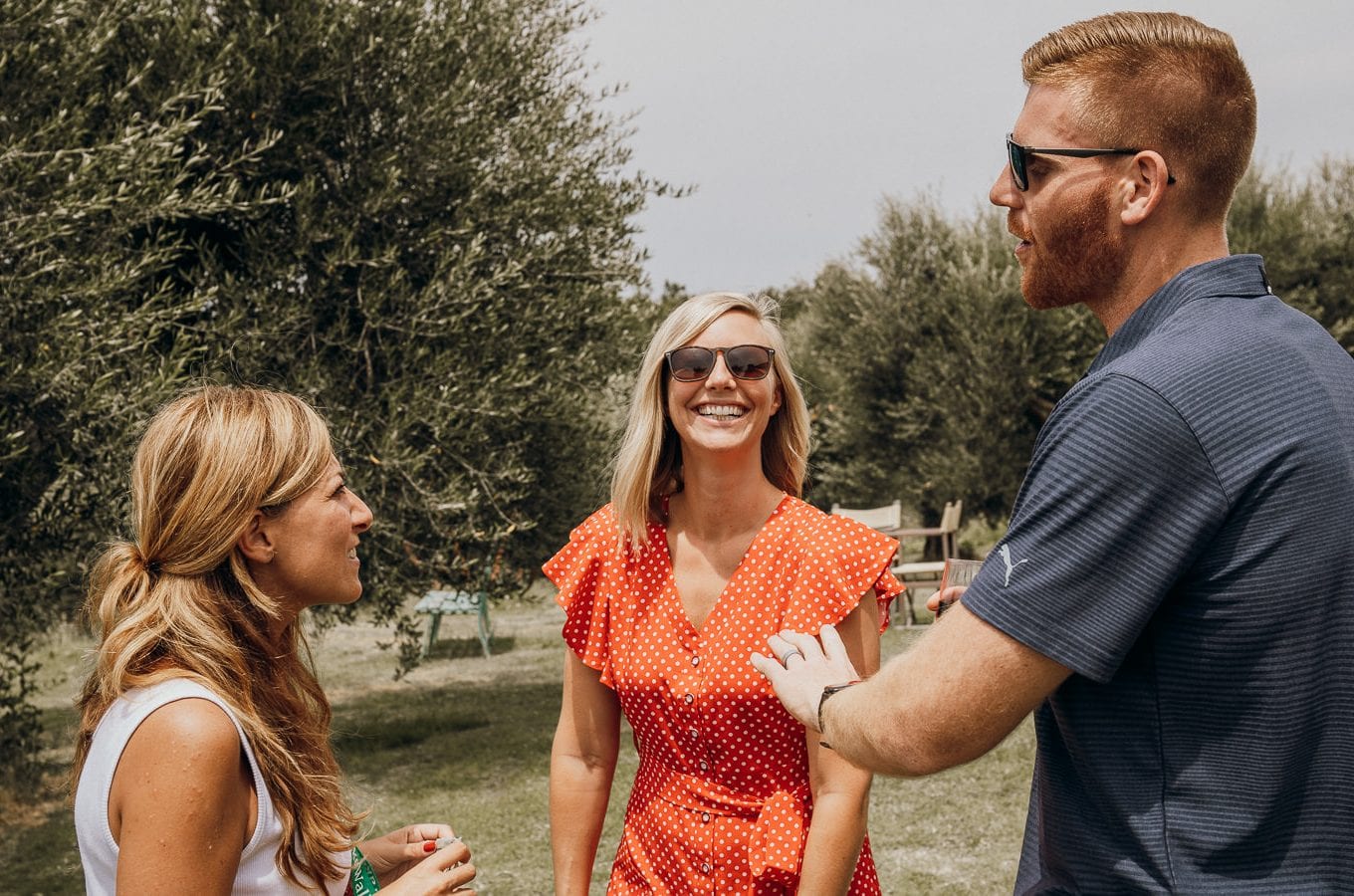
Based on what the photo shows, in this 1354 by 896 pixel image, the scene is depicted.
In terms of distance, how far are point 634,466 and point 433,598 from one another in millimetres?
11672

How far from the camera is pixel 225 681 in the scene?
2.13 m

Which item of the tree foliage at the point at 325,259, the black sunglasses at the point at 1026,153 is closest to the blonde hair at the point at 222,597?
the black sunglasses at the point at 1026,153

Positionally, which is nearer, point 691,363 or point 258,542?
point 258,542

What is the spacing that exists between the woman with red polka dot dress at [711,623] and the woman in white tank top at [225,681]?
26.1 inches

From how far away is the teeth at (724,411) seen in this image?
322 cm

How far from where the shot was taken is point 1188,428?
1.61 meters

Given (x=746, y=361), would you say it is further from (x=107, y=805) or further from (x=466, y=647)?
(x=466, y=647)

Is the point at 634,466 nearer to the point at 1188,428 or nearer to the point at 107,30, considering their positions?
the point at 1188,428

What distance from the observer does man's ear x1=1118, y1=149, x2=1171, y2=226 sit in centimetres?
187

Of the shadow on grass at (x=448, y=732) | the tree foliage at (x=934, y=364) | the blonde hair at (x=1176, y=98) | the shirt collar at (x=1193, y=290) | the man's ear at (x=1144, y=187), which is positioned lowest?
the shadow on grass at (x=448, y=732)

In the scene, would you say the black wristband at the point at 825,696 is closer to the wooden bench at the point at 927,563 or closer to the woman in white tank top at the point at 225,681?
the woman in white tank top at the point at 225,681

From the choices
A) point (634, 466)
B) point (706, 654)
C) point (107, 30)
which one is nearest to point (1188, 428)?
point (706, 654)

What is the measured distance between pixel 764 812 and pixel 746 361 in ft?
3.78

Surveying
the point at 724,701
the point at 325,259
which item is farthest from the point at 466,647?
the point at 724,701
